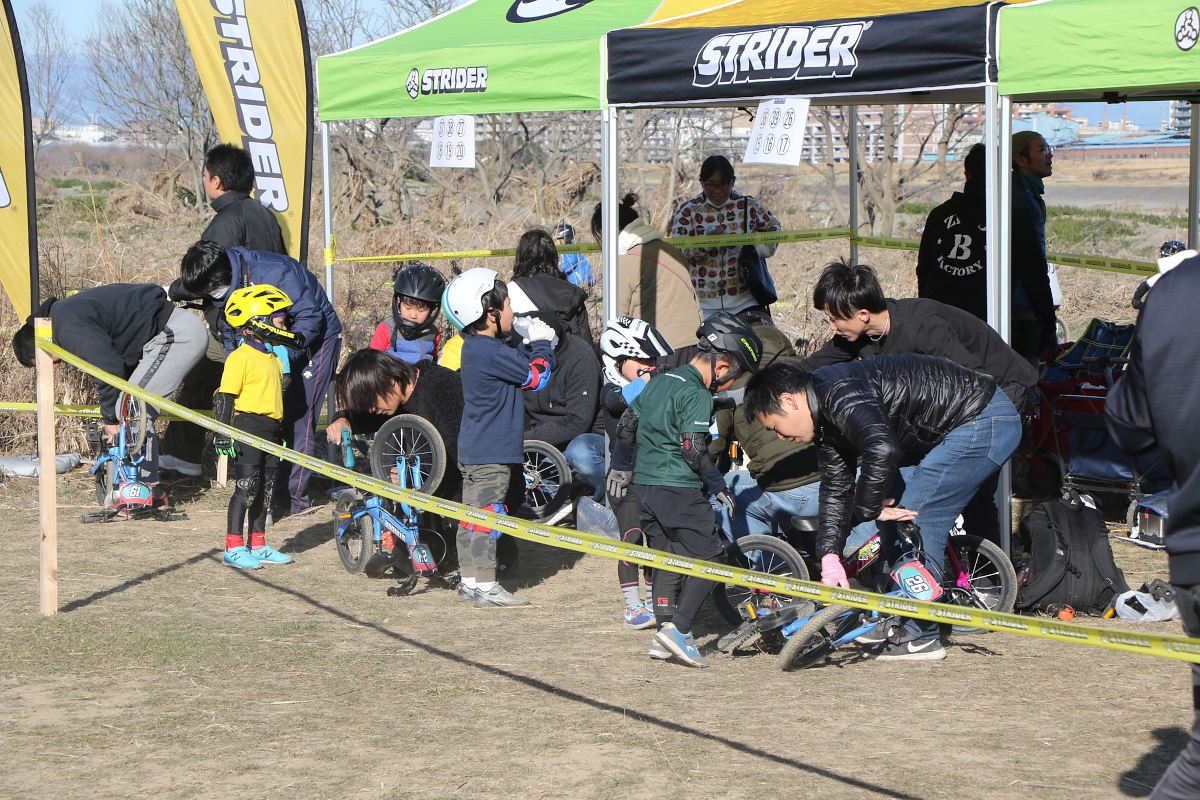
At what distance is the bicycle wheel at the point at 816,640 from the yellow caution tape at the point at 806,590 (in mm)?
894

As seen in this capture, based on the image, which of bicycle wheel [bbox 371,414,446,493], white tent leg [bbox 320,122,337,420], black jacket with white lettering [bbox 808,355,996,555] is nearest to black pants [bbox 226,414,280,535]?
bicycle wheel [bbox 371,414,446,493]

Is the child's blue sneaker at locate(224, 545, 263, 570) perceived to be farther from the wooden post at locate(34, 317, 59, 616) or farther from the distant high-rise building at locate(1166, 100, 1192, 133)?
the distant high-rise building at locate(1166, 100, 1192, 133)

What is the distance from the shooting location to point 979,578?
19.9 ft

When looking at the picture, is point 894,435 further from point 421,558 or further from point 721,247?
point 721,247

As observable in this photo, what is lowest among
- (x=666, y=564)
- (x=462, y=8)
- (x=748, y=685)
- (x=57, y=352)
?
(x=748, y=685)

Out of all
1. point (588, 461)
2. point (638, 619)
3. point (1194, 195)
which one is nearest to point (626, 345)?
point (638, 619)

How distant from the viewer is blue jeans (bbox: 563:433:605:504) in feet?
25.8

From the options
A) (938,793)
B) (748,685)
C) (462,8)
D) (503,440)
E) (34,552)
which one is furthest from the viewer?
(462,8)

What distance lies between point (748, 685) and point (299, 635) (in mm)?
2141

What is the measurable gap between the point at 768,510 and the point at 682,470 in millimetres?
734

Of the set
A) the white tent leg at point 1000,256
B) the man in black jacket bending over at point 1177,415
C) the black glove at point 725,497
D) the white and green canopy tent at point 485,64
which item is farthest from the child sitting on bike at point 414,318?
the man in black jacket bending over at point 1177,415

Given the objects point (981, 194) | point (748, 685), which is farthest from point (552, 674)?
point (981, 194)

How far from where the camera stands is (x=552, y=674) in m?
5.46

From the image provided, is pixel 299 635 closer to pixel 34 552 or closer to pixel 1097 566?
pixel 34 552
